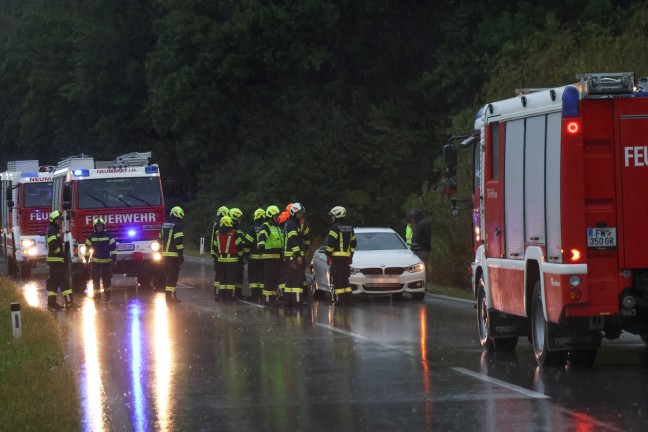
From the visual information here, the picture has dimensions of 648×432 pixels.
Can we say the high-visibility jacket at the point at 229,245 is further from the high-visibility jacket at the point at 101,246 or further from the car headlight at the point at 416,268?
the car headlight at the point at 416,268

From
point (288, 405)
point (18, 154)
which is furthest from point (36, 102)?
point (288, 405)

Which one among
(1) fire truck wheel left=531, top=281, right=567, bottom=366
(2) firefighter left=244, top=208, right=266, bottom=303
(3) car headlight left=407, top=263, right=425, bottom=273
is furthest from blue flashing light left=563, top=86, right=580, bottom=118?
(2) firefighter left=244, top=208, right=266, bottom=303

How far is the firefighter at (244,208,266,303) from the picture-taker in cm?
2673

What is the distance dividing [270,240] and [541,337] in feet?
37.1

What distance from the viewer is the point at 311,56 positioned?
5178cm

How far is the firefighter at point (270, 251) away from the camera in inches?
992

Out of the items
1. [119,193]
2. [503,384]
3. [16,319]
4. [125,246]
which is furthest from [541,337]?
[119,193]

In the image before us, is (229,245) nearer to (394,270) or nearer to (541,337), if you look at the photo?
(394,270)

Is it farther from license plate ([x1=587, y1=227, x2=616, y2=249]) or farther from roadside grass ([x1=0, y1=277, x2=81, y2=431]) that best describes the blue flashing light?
roadside grass ([x1=0, y1=277, x2=81, y2=431])

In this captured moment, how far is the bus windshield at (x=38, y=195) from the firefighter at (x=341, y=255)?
53.9 feet

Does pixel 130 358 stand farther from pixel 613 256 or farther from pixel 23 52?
pixel 23 52

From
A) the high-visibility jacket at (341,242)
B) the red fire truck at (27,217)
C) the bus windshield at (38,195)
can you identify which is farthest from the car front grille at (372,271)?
the bus windshield at (38,195)

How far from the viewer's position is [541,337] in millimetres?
14359

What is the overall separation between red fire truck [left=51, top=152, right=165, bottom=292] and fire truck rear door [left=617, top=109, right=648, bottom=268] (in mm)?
19055
